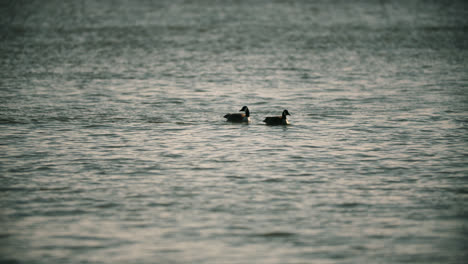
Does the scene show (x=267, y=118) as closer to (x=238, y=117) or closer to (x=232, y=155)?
(x=238, y=117)

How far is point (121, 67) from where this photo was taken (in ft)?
111

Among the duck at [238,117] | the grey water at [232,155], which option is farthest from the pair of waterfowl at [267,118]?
the grey water at [232,155]

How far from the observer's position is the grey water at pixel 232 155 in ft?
36.6

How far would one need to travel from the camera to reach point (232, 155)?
1712 cm

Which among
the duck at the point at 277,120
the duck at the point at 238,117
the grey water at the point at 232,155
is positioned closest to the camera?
the grey water at the point at 232,155

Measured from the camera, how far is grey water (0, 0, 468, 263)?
11156 millimetres

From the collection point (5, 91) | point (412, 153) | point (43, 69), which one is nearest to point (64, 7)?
point (43, 69)

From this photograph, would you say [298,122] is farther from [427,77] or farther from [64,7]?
[64,7]

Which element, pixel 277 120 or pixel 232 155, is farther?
pixel 277 120

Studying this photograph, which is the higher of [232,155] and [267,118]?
[267,118]

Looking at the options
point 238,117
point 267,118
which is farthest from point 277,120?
point 238,117

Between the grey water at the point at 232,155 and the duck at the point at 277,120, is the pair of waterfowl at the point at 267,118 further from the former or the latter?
the grey water at the point at 232,155

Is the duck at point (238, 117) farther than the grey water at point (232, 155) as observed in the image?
Yes

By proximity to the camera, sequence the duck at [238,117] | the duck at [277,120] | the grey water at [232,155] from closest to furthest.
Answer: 1. the grey water at [232,155]
2. the duck at [277,120]
3. the duck at [238,117]
